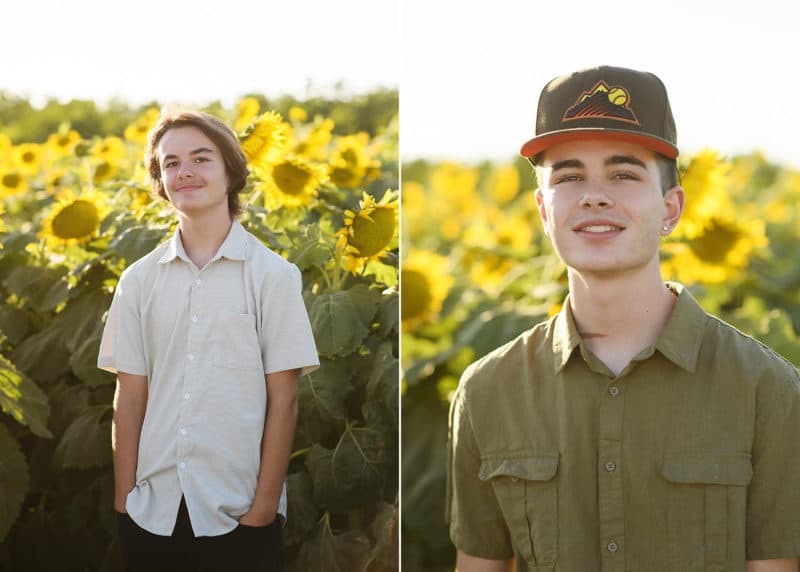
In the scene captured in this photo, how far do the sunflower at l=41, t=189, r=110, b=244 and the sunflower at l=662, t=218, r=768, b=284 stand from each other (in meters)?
1.50

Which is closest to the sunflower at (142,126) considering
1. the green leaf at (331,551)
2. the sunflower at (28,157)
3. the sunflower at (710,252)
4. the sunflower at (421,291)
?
the sunflower at (28,157)

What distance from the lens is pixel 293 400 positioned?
256 centimetres

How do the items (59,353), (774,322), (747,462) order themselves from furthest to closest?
1. (59,353)
2. (774,322)
3. (747,462)

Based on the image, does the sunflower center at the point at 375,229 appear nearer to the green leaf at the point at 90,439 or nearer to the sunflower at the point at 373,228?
the sunflower at the point at 373,228

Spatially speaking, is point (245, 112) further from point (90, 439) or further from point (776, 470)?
point (776, 470)

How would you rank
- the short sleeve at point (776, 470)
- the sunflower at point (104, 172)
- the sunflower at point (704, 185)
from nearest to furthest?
the short sleeve at point (776, 470) < the sunflower at point (704, 185) < the sunflower at point (104, 172)

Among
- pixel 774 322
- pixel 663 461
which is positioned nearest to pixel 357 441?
pixel 663 461

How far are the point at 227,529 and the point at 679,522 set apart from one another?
1.06m

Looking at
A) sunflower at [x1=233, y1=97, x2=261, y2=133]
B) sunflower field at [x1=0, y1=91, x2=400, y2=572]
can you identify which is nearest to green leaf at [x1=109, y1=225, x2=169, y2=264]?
sunflower field at [x1=0, y1=91, x2=400, y2=572]

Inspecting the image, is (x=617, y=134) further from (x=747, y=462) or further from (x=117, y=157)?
(x=117, y=157)

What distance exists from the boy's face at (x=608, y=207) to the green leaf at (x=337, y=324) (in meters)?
0.66

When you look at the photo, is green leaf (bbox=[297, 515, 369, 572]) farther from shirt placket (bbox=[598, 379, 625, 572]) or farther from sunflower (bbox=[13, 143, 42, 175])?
sunflower (bbox=[13, 143, 42, 175])

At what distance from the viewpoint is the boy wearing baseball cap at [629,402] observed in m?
2.07

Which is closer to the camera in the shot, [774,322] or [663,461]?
[663,461]
